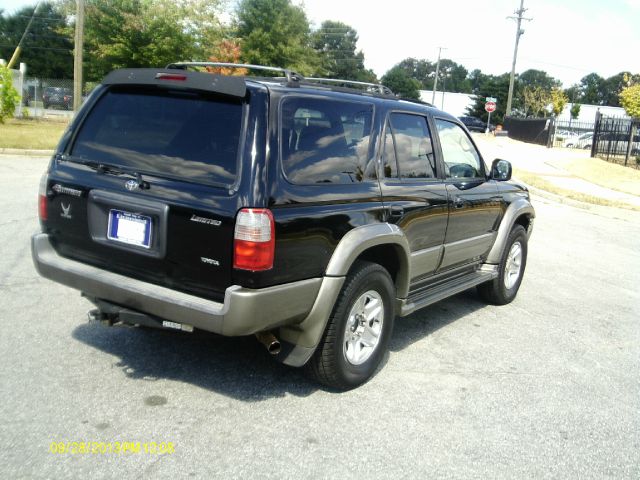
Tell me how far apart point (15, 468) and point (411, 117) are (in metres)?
3.39

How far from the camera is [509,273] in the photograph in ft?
21.0

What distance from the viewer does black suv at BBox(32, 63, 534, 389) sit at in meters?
3.32

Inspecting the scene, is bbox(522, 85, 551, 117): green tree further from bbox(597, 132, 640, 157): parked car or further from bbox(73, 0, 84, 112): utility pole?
bbox(73, 0, 84, 112): utility pole

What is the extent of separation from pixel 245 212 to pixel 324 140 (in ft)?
2.76

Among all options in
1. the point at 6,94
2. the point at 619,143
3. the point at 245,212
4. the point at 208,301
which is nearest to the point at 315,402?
the point at 208,301

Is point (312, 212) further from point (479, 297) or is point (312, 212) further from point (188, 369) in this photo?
point (479, 297)

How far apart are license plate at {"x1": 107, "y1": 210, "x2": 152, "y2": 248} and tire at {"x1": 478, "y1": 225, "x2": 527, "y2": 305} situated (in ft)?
12.1

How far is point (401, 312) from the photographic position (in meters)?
4.47

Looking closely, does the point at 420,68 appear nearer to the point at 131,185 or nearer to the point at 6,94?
the point at 6,94

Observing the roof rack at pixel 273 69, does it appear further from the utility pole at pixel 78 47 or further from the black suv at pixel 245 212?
the utility pole at pixel 78 47

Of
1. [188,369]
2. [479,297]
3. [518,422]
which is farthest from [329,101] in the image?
[479,297]

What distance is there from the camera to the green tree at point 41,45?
210 ft

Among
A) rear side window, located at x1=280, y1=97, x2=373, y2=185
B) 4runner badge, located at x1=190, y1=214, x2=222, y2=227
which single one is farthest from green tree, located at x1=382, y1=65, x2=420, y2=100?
4runner badge, located at x1=190, y1=214, x2=222, y2=227

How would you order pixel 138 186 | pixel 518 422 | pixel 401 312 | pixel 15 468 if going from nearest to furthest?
pixel 15 468 < pixel 138 186 < pixel 518 422 < pixel 401 312
